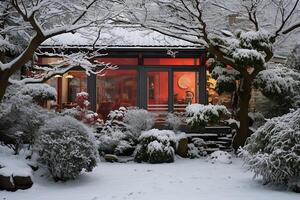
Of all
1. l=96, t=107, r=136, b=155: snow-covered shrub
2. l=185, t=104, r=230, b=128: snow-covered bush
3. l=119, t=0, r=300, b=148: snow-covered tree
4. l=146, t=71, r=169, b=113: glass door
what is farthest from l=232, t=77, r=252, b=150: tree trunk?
l=146, t=71, r=169, b=113: glass door

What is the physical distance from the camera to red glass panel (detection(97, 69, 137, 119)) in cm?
1806

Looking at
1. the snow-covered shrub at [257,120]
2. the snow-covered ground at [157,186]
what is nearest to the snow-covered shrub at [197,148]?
the snow-covered shrub at [257,120]

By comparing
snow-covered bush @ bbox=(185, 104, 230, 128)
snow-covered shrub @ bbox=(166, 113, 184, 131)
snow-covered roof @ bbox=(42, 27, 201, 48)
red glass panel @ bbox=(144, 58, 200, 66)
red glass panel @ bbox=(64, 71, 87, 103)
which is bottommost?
snow-covered shrub @ bbox=(166, 113, 184, 131)

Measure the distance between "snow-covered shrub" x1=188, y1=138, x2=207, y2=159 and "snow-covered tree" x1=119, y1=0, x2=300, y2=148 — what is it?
3.73 ft

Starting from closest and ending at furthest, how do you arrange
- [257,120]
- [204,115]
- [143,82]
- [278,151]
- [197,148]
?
[278,151] → [204,115] → [197,148] → [257,120] → [143,82]

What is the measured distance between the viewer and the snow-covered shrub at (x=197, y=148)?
14117 millimetres

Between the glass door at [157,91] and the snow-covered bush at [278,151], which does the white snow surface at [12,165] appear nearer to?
the snow-covered bush at [278,151]

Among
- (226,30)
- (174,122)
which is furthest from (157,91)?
(226,30)

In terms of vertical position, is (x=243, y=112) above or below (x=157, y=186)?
above

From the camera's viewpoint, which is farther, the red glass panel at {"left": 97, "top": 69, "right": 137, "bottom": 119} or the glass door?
the red glass panel at {"left": 97, "top": 69, "right": 137, "bottom": 119}

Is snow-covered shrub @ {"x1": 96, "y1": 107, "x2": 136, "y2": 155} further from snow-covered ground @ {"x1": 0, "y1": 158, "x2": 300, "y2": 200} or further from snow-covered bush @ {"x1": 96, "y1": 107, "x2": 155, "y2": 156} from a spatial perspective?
snow-covered ground @ {"x1": 0, "y1": 158, "x2": 300, "y2": 200}

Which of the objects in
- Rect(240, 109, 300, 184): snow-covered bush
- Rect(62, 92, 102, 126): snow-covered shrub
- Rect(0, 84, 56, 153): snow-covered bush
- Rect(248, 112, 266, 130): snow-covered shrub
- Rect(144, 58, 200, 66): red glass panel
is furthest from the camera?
Rect(144, 58, 200, 66): red glass panel

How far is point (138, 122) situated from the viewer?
1453 centimetres

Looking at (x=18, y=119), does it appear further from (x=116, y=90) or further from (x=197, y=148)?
(x=116, y=90)
